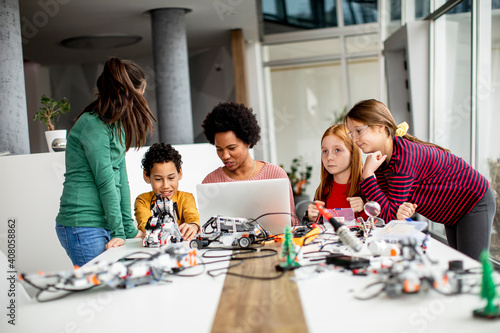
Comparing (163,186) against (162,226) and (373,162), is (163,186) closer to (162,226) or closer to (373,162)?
(162,226)

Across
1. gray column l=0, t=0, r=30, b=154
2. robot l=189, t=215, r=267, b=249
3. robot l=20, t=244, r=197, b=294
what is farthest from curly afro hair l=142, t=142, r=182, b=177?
gray column l=0, t=0, r=30, b=154

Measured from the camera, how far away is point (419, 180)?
243cm

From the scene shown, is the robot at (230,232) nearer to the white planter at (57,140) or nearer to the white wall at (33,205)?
the white wall at (33,205)

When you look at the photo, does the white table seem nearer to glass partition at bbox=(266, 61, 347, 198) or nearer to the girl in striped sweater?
the girl in striped sweater

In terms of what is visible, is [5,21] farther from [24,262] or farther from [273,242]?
[273,242]

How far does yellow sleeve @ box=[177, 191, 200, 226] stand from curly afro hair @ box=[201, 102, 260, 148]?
46 centimetres

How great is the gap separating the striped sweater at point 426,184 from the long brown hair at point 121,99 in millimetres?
1139

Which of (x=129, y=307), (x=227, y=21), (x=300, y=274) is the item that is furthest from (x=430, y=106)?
(x=129, y=307)

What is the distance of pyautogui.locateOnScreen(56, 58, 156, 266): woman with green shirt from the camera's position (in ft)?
7.43

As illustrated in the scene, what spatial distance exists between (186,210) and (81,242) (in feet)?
1.88

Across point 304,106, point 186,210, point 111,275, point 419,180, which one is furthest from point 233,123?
point 304,106

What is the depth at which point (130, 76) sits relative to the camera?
2.37 m

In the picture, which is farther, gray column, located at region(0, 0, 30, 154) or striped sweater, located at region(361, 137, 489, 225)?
gray column, located at region(0, 0, 30, 154)

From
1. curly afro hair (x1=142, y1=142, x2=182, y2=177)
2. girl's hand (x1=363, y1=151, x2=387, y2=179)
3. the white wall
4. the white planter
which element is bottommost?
the white wall
